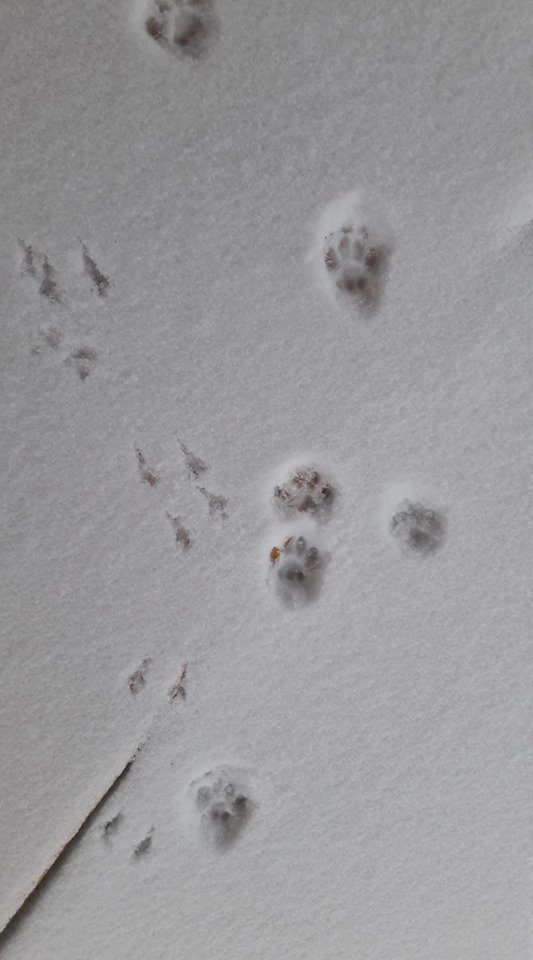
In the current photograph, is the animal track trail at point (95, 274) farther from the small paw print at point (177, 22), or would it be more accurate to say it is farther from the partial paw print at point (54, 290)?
the small paw print at point (177, 22)

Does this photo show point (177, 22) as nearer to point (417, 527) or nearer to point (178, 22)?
point (178, 22)

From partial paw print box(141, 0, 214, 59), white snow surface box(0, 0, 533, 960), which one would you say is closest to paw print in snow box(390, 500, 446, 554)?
white snow surface box(0, 0, 533, 960)

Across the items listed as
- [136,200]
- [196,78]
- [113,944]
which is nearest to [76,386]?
[136,200]

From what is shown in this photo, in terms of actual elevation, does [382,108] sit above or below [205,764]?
above

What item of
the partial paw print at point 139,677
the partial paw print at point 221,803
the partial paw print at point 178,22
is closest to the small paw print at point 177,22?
the partial paw print at point 178,22

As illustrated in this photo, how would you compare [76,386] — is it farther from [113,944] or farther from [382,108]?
[113,944]

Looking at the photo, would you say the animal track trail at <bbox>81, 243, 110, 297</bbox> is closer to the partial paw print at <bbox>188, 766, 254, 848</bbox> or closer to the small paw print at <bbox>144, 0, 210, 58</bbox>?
the small paw print at <bbox>144, 0, 210, 58</bbox>
